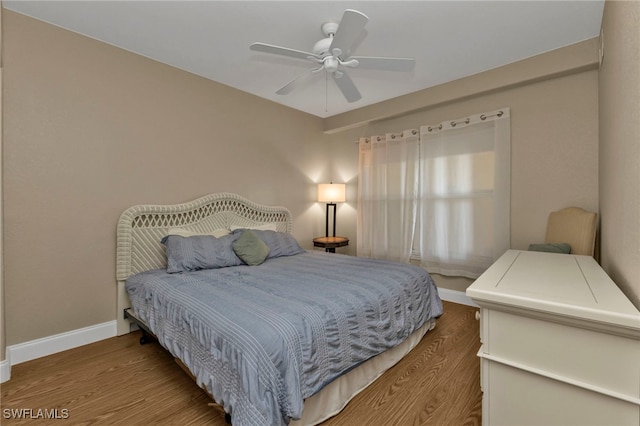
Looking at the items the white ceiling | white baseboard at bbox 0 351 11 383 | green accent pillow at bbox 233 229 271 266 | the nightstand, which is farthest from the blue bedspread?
the white ceiling

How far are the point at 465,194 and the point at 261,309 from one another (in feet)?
9.33

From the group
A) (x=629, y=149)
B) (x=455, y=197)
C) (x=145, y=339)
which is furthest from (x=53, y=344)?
(x=455, y=197)

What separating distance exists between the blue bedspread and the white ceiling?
79.1 inches

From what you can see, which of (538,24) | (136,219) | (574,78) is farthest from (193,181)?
(574,78)

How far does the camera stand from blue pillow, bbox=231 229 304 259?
3.34 metres

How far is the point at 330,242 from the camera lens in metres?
4.30

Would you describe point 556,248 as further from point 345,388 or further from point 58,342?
point 58,342

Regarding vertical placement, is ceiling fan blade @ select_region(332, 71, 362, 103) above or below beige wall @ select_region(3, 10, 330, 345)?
above

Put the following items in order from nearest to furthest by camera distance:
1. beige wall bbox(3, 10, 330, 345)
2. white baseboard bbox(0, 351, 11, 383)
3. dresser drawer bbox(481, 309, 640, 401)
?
1. dresser drawer bbox(481, 309, 640, 401)
2. white baseboard bbox(0, 351, 11, 383)
3. beige wall bbox(3, 10, 330, 345)

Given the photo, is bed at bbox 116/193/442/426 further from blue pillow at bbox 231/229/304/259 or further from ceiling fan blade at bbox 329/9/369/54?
ceiling fan blade at bbox 329/9/369/54

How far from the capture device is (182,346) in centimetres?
182

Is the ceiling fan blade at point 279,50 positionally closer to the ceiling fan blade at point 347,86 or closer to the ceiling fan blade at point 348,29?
the ceiling fan blade at point 348,29

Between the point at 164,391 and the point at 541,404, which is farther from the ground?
the point at 541,404

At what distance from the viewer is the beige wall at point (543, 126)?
8.88 feet
